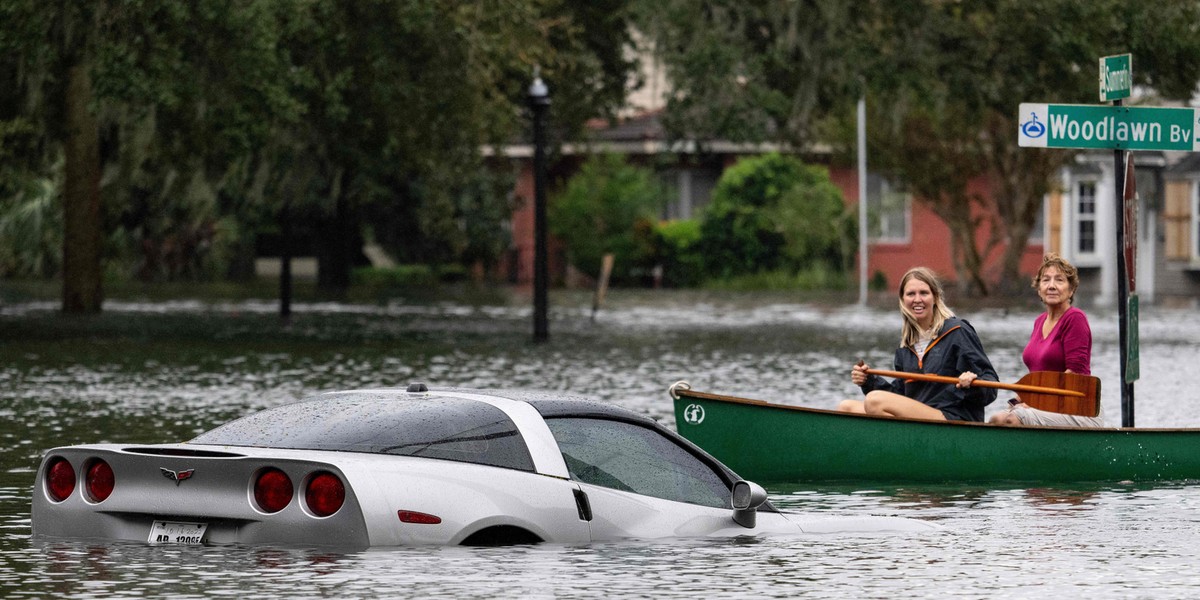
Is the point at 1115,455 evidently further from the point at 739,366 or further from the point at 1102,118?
the point at 739,366

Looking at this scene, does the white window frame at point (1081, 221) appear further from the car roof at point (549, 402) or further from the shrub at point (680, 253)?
the car roof at point (549, 402)

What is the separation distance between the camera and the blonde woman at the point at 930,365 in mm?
15039

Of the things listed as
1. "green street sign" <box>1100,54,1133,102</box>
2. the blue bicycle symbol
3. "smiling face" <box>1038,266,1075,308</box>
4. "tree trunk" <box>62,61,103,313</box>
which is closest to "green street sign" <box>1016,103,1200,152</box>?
the blue bicycle symbol

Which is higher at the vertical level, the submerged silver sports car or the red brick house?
the red brick house

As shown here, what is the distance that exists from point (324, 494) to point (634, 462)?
5.58ft

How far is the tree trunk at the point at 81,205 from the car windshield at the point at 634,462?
2648 centimetres

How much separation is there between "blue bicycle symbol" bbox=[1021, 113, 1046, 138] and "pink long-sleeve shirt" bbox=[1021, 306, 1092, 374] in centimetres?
177

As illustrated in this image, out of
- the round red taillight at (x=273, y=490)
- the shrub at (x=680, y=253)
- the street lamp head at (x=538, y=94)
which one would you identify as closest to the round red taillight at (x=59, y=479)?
the round red taillight at (x=273, y=490)

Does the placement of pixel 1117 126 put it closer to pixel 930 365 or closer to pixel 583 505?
pixel 930 365

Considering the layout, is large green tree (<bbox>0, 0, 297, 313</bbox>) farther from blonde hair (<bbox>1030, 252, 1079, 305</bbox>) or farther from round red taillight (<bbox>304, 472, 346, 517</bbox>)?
round red taillight (<bbox>304, 472, 346, 517</bbox>)

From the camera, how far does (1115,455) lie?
15.2 metres

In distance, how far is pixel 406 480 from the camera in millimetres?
9875

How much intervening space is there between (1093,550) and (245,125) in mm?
20290

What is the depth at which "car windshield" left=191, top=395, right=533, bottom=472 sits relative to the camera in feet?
33.4
